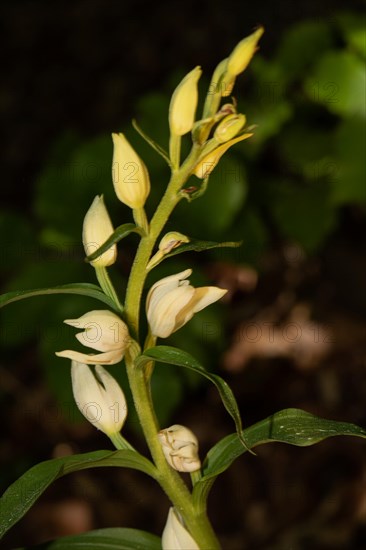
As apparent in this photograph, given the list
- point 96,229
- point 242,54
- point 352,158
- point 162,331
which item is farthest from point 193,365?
point 352,158

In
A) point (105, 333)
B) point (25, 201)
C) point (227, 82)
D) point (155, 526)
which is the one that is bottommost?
point (155, 526)

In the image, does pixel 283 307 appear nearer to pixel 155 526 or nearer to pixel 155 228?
pixel 155 526

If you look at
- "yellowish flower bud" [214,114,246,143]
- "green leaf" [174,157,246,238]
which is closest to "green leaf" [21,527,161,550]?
"yellowish flower bud" [214,114,246,143]

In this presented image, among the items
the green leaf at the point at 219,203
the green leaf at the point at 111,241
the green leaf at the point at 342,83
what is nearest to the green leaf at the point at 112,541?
the green leaf at the point at 111,241

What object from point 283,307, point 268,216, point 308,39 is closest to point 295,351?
point 283,307

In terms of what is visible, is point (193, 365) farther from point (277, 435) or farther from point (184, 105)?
point (184, 105)

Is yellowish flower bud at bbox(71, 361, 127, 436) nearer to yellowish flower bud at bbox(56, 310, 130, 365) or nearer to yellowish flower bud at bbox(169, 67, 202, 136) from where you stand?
yellowish flower bud at bbox(56, 310, 130, 365)
